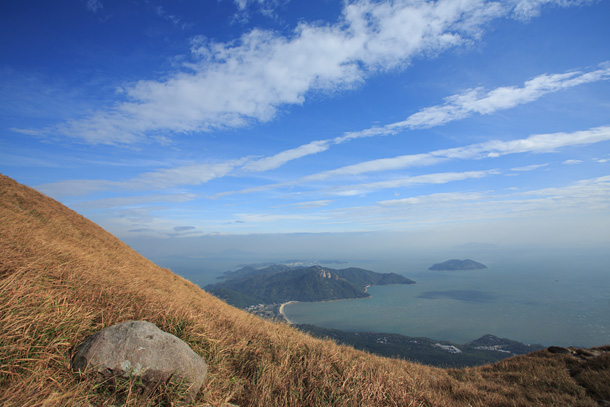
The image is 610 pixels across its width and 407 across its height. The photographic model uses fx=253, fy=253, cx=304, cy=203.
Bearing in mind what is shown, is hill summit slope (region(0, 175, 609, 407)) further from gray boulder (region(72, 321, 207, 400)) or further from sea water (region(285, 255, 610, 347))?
sea water (region(285, 255, 610, 347))

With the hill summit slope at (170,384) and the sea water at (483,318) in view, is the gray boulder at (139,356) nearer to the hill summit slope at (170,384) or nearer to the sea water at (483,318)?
Result: the hill summit slope at (170,384)

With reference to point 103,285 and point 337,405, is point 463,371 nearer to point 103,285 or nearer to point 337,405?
point 337,405

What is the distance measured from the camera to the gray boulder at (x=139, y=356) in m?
3.85

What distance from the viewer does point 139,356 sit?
13.3 ft

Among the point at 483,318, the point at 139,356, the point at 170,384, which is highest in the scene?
the point at 139,356

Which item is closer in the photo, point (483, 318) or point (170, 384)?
point (170, 384)

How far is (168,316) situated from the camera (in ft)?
19.4

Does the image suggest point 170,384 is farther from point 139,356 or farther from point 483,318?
point 483,318

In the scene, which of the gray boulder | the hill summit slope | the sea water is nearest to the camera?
the hill summit slope

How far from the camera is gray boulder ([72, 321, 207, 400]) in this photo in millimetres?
3848

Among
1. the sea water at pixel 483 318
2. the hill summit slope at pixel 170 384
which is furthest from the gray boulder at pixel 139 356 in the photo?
the sea water at pixel 483 318

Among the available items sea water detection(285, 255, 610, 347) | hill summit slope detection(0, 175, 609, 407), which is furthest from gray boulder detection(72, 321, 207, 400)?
sea water detection(285, 255, 610, 347)

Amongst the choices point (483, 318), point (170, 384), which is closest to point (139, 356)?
point (170, 384)

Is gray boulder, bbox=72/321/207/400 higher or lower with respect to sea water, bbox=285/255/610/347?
higher
